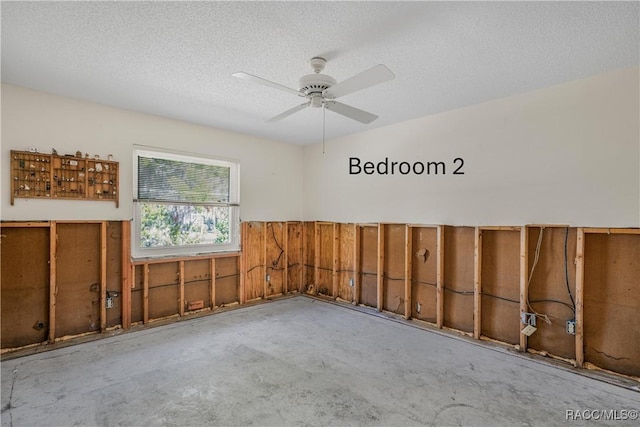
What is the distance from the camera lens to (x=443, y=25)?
219cm

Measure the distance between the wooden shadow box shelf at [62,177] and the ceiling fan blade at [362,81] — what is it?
2.95 metres

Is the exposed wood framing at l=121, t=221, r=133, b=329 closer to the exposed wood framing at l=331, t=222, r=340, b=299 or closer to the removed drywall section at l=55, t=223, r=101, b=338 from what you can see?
the removed drywall section at l=55, t=223, r=101, b=338

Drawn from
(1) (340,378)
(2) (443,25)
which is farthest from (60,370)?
(2) (443,25)

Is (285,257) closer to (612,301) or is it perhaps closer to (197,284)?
(197,284)

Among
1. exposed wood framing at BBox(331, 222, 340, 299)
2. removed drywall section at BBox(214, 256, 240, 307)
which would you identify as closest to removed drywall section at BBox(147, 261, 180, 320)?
removed drywall section at BBox(214, 256, 240, 307)

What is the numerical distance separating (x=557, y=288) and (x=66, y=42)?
4.89m

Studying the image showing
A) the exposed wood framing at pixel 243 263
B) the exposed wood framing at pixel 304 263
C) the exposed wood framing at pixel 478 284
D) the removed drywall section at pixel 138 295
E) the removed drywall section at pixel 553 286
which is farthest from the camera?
the exposed wood framing at pixel 304 263

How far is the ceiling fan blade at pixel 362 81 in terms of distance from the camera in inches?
80.5

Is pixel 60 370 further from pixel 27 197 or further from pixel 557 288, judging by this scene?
pixel 557 288

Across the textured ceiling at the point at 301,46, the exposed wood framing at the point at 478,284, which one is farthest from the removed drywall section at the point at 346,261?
the textured ceiling at the point at 301,46

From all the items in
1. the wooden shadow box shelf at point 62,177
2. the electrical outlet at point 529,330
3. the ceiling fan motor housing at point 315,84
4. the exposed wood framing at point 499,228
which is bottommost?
the electrical outlet at point 529,330

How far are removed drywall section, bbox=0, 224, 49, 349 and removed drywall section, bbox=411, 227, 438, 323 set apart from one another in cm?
440

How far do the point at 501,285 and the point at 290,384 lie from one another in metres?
2.58

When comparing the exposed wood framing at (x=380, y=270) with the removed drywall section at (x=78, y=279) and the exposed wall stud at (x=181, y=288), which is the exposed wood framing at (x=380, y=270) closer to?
the exposed wall stud at (x=181, y=288)
